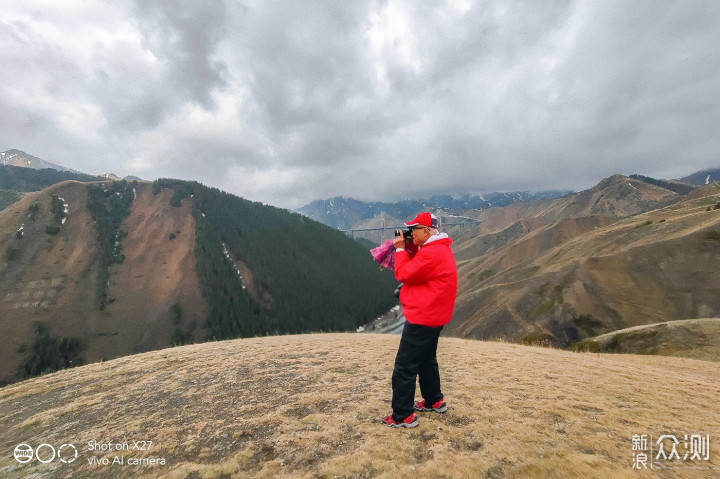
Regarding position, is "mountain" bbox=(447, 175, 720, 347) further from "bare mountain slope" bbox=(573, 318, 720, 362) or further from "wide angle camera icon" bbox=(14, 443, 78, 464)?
"wide angle camera icon" bbox=(14, 443, 78, 464)

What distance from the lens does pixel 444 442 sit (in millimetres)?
5531

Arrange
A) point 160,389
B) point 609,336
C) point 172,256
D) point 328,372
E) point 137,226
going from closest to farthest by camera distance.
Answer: point 160,389 → point 328,372 → point 609,336 → point 172,256 → point 137,226

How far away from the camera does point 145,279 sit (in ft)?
371

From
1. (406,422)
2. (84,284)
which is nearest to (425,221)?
(406,422)

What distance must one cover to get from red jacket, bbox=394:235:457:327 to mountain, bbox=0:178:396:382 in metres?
70.6

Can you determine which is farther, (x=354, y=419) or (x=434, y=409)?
(x=434, y=409)

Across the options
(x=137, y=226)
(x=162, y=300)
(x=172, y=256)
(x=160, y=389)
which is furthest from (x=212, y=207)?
(x=160, y=389)

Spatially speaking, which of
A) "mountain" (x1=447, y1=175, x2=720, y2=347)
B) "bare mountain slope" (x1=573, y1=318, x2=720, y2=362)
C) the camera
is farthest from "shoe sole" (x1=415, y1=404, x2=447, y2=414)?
"mountain" (x1=447, y1=175, x2=720, y2=347)

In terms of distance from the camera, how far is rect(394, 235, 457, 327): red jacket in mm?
6090

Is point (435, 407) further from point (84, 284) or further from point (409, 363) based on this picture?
point (84, 284)

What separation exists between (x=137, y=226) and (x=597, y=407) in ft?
553

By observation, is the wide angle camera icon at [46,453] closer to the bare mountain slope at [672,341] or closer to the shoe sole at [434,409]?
the shoe sole at [434,409]

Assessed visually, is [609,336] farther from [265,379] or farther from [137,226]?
[137,226]

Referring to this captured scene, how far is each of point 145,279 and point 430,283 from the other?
136025 mm
